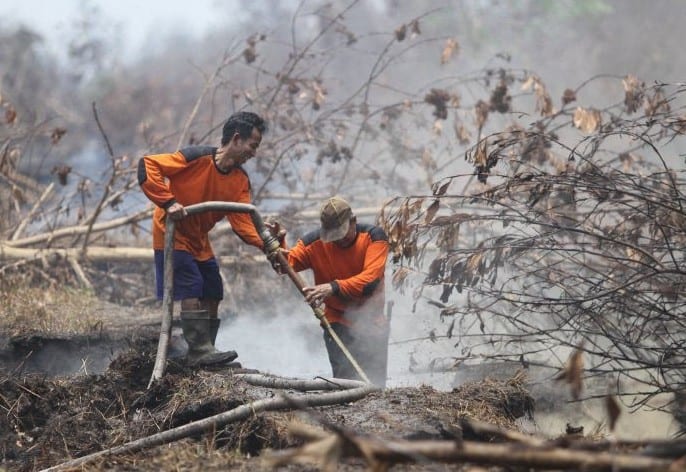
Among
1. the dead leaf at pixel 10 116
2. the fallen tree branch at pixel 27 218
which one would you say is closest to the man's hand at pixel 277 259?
the dead leaf at pixel 10 116

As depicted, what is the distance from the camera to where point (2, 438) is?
5.16 metres

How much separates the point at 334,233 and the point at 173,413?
183cm

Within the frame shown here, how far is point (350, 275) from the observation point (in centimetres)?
635

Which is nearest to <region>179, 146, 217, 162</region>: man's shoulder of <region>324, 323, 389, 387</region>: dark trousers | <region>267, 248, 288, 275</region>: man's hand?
<region>267, 248, 288, 275</region>: man's hand

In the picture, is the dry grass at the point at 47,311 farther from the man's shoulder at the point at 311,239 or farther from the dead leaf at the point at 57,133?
the man's shoulder at the point at 311,239

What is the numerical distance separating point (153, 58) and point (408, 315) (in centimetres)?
2004

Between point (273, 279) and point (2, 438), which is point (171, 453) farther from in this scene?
point (273, 279)

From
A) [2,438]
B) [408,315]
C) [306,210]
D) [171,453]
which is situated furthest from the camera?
[306,210]

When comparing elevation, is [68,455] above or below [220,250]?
below

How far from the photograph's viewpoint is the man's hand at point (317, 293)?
18.9 feet

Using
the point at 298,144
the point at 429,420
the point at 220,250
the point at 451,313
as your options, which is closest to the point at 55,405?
the point at 429,420

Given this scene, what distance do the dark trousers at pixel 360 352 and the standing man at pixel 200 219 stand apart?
81 cm

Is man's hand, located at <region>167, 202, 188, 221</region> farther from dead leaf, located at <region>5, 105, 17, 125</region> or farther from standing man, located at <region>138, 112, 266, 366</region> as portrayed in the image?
dead leaf, located at <region>5, 105, 17, 125</region>

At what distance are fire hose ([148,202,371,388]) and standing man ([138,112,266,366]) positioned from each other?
193 mm
